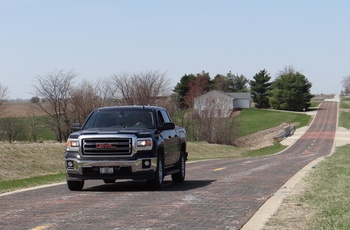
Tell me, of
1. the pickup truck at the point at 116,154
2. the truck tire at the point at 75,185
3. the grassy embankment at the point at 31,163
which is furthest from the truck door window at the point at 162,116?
the grassy embankment at the point at 31,163

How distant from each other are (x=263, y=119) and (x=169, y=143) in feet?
380

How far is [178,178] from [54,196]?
14.9ft

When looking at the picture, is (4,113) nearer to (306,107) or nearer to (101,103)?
(101,103)

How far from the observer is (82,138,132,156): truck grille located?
50.3 ft

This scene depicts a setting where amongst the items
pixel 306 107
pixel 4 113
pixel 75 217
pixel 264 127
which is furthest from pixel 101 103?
pixel 306 107

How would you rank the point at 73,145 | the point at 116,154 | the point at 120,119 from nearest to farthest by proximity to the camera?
1. the point at 116,154
2. the point at 73,145
3. the point at 120,119

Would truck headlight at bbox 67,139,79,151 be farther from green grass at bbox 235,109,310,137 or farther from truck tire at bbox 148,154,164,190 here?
green grass at bbox 235,109,310,137

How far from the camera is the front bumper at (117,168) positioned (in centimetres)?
1528

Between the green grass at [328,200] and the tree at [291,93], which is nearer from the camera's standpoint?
the green grass at [328,200]

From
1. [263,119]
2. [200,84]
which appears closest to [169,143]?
[263,119]

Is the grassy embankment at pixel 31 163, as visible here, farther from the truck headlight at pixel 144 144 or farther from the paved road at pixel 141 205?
the truck headlight at pixel 144 144

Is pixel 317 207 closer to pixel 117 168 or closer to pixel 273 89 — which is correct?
pixel 117 168

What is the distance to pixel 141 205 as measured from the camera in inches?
491

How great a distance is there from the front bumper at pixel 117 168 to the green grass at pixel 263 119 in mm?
91320
